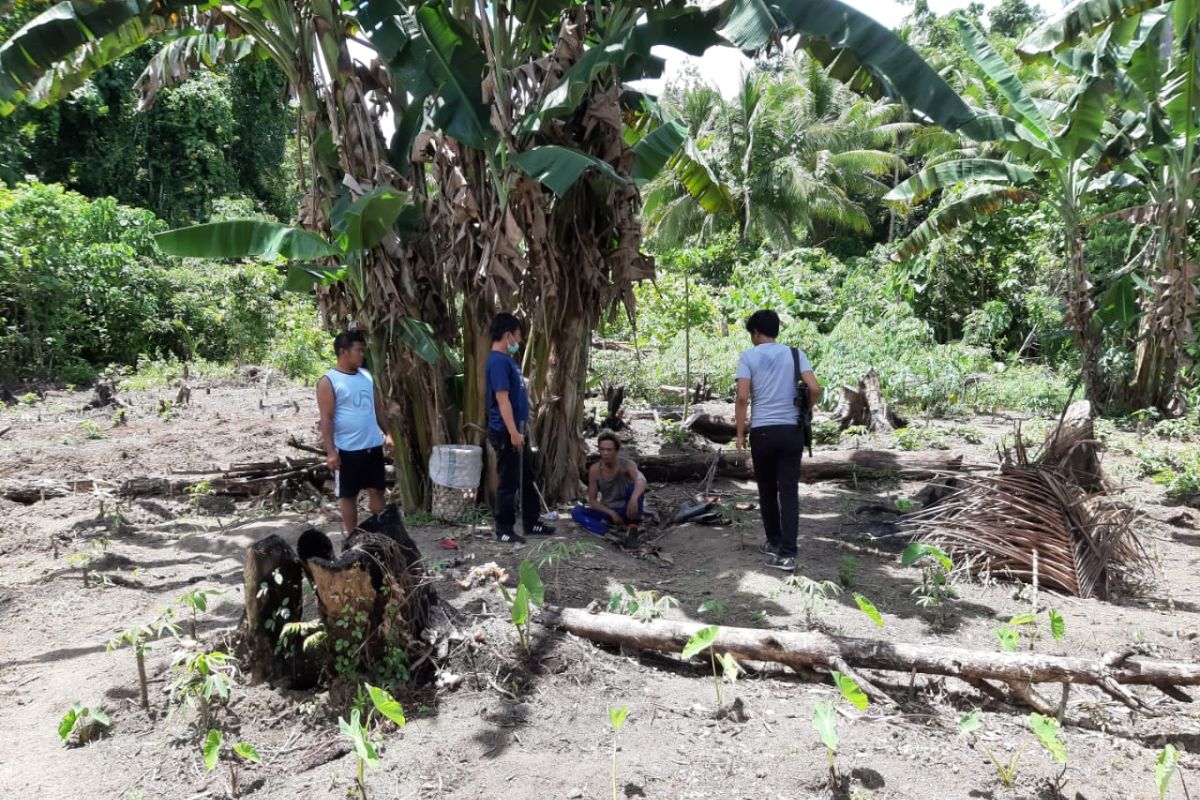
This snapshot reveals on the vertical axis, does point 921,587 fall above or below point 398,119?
below

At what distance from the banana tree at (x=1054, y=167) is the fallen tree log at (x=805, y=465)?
2.13 metres

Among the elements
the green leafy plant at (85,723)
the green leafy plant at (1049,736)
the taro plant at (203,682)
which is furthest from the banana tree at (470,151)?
the green leafy plant at (1049,736)

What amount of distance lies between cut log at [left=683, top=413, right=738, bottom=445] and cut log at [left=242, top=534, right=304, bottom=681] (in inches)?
260

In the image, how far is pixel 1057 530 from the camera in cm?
526

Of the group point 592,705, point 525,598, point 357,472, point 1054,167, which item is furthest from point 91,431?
point 1054,167

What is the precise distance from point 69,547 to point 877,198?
29.0 meters

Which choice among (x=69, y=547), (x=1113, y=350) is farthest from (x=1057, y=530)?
(x=1113, y=350)

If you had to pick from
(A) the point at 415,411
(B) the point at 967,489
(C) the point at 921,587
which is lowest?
(C) the point at 921,587

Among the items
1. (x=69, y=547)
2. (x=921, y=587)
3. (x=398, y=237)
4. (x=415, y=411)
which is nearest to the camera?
(x=921, y=587)

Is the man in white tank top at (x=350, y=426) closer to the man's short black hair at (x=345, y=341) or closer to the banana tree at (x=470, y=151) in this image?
the man's short black hair at (x=345, y=341)

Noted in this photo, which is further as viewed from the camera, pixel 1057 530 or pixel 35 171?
pixel 35 171

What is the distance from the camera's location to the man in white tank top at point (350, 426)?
5.32 m

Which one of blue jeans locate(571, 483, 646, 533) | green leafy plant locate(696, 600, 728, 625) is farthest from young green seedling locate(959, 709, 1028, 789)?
blue jeans locate(571, 483, 646, 533)

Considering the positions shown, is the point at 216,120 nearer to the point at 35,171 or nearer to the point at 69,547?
the point at 35,171
